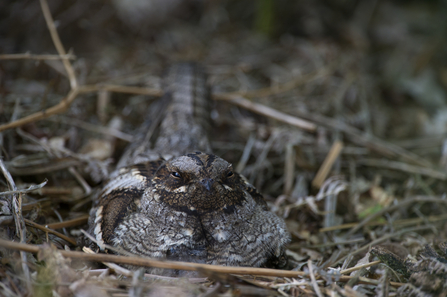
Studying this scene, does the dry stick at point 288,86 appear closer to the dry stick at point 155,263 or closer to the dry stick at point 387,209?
the dry stick at point 387,209

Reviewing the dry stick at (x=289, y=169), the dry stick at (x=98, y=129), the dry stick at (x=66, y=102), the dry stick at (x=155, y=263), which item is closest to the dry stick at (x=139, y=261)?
the dry stick at (x=155, y=263)

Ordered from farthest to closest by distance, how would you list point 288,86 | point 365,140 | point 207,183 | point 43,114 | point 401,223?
point 288,86
point 365,140
point 401,223
point 43,114
point 207,183

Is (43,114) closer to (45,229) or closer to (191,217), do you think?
(45,229)

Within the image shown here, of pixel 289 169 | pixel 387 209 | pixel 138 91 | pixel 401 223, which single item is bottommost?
pixel 401 223

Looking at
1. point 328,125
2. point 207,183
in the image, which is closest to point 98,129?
point 207,183

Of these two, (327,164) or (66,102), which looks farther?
(327,164)

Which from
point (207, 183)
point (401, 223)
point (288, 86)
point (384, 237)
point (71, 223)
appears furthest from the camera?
point (288, 86)

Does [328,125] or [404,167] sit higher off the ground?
[328,125]
